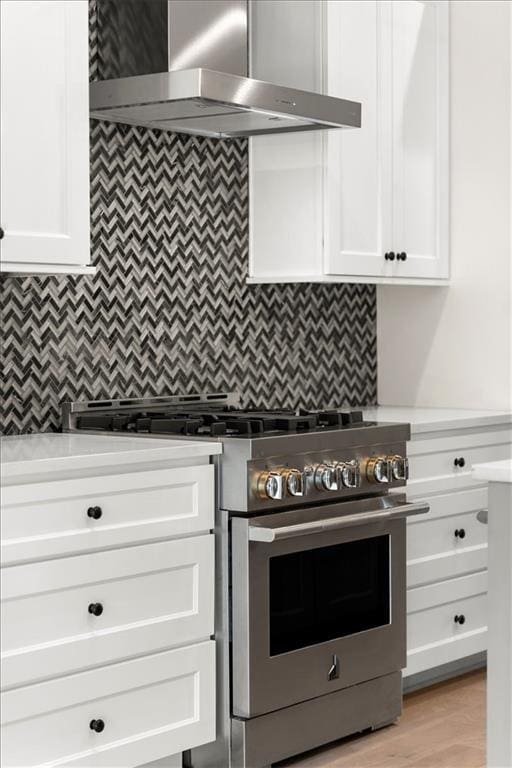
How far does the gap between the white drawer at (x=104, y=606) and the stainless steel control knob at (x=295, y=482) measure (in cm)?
24

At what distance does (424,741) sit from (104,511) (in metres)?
1.30

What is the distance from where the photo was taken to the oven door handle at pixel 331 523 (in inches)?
125

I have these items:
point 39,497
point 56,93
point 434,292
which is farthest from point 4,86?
point 434,292

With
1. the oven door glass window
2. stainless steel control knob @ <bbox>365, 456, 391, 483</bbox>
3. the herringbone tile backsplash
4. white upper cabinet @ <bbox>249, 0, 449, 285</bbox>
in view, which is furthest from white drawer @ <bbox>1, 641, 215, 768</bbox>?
white upper cabinet @ <bbox>249, 0, 449, 285</bbox>

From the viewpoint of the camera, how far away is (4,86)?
3018 mm

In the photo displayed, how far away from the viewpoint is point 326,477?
339 centimetres

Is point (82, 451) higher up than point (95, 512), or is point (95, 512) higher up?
point (82, 451)

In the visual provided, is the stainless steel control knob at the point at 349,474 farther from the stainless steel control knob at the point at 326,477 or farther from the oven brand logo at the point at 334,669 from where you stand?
the oven brand logo at the point at 334,669

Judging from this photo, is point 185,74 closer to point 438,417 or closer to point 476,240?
point 438,417

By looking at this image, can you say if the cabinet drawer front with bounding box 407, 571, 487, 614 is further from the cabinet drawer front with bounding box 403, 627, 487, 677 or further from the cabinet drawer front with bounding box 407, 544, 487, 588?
the cabinet drawer front with bounding box 403, 627, 487, 677

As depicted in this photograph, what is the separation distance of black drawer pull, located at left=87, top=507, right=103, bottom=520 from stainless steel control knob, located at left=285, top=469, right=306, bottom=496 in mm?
548

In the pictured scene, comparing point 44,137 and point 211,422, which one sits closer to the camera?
point 44,137

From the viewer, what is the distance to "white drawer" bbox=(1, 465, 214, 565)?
279 centimetres

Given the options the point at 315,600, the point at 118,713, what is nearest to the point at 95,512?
the point at 118,713
